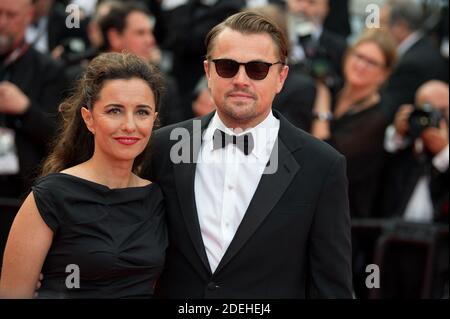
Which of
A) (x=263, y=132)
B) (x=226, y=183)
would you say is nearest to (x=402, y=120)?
(x=263, y=132)

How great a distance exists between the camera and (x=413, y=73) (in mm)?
6699

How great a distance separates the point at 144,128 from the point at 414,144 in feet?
10.3

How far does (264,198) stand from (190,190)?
12.1 inches

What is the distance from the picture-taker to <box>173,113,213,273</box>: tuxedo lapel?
11.5ft

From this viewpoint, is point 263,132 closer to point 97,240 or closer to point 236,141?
point 236,141

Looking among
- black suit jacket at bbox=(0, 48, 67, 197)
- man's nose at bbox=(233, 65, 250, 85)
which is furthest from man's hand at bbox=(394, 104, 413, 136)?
man's nose at bbox=(233, 65, 250, 85)

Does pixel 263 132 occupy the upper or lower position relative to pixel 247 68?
lower

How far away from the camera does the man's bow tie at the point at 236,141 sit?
11.7 ft

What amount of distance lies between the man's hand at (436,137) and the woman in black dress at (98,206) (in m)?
2.79

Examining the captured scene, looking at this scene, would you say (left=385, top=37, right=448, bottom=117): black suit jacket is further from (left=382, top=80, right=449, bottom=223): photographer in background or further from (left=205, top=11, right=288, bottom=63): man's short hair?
(left=205, top=11, right=288, bottom=63): man's short hair

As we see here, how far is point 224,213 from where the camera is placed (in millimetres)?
3527
